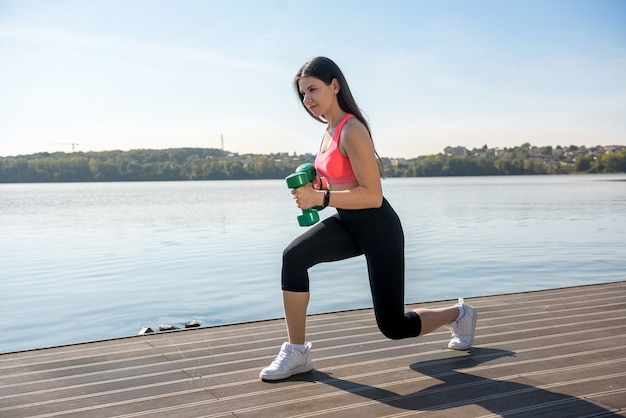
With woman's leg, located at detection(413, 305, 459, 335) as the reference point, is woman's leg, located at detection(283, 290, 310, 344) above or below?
above

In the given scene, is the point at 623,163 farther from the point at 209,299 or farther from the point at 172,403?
the point at 172,403

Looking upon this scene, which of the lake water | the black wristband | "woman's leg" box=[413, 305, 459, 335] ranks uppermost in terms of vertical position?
the black wristband

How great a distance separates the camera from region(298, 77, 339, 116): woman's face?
3.21 m

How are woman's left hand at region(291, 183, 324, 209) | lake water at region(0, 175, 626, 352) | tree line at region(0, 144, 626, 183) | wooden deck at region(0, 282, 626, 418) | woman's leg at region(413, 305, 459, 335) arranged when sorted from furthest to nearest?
tree line at region(0, 144, 626, 183)
lake water at region(0, 175, 626, 352)
woman's leg at region(413, 305, 459, 335)
woman's left hand at region(291, 183, 324, 209)
wooden deck at region(0, 282, 626, 418)

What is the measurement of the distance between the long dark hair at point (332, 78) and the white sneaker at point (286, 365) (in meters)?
0.94

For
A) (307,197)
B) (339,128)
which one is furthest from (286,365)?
(339,128)

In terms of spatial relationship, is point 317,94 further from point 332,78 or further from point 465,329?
point 465,329

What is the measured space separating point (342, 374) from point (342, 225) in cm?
72

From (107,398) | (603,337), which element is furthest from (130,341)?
(603,337)

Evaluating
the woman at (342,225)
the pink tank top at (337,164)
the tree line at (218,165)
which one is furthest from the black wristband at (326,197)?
the tree line at (218,165)

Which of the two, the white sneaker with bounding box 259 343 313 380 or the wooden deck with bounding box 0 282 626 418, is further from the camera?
the white sneaker with bounding box 259 343 313 380

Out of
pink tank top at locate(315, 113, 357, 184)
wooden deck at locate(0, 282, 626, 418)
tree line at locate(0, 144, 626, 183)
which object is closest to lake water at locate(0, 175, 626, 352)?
wooden deck at locate(0, 282, 626, 418)

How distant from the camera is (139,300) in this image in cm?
984

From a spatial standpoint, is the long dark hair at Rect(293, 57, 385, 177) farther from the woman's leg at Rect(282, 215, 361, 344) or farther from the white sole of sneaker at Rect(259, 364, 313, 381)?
the white sole of sneaker at Rect(259, 364, 313, 381)
